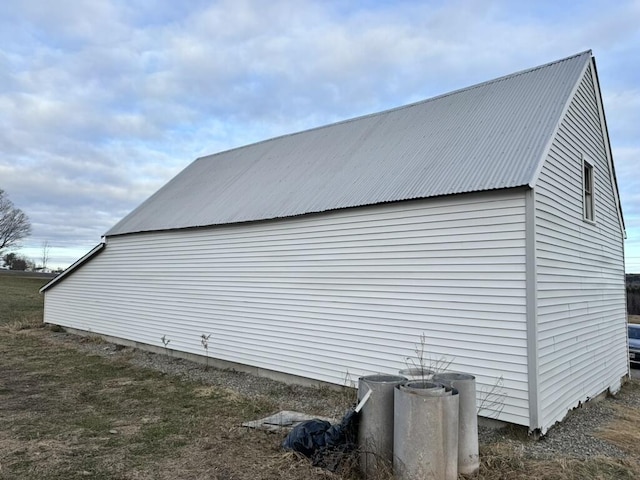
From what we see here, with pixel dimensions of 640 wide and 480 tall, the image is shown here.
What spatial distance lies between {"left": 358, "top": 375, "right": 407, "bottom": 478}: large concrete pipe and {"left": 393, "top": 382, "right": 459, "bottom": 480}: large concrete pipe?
223 mm

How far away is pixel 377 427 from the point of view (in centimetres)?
489

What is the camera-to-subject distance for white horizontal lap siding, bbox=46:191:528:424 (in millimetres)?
6918

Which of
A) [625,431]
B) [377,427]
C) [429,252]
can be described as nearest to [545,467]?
[377,427]

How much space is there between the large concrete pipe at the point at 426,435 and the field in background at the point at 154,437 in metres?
0.65

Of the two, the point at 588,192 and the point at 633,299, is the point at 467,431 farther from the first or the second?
the point at 633,299

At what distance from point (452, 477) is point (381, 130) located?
8463 millimetres

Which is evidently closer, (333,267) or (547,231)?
(547,231)

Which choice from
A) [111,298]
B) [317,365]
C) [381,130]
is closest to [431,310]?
[317,365]

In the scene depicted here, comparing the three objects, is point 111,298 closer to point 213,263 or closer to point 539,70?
point 213,263

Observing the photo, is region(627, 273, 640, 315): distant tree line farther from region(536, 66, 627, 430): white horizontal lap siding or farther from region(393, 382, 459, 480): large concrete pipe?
region(393, 382, 459, 480): large concrete pipe

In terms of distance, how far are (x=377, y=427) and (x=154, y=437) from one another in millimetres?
3287

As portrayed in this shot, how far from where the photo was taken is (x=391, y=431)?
4887 millimetres

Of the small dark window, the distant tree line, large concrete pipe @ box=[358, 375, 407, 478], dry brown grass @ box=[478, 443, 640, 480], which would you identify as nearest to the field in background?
dry brown grass @ box=[478, 443, 640, 480]

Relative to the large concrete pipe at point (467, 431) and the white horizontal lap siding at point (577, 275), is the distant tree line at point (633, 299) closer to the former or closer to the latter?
the white horizontal lap siding at point (577, 275)
